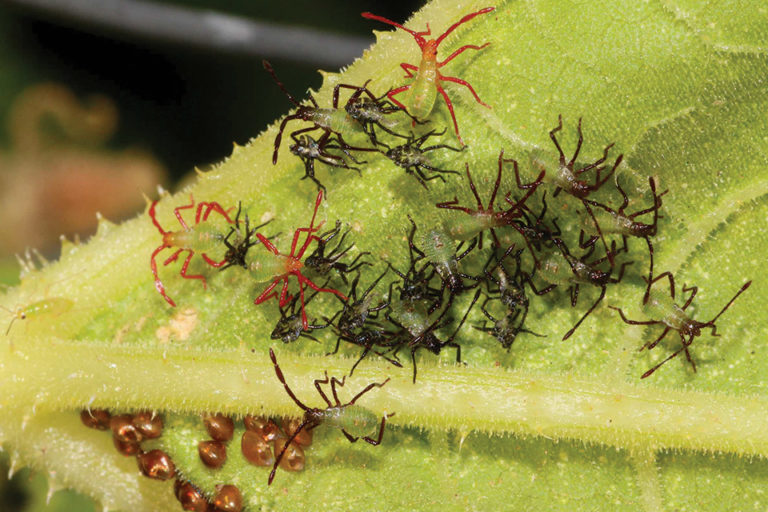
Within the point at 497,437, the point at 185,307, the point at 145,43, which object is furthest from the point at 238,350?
the point at 145,43

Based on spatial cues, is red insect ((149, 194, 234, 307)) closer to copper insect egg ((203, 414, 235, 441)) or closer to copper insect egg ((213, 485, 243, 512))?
Answer: copper insect egg ((203, 414, 235, 441))

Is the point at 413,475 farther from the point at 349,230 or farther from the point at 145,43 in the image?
the point at 145,43

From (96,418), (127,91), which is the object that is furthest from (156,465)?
(127,91)

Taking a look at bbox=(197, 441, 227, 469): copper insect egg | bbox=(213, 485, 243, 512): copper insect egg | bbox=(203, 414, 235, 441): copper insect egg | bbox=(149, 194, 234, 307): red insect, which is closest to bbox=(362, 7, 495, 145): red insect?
bbox=(149, 194, 234, 307): red insect

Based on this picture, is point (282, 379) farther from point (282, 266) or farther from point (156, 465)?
point (156, 465)

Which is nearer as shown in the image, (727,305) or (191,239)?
(727,305)

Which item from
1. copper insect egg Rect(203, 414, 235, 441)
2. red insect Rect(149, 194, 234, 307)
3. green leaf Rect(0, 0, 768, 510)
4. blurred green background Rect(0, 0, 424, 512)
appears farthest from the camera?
blurred green background Rect(0, 0, 424, 512)
